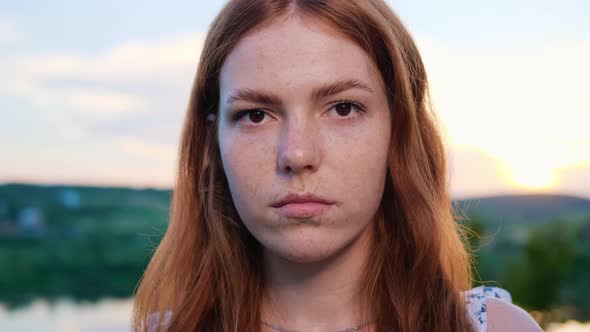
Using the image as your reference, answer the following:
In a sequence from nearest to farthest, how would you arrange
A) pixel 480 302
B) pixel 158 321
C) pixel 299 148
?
pixel 299 148 < pixel 480 302 < pixel 158 321

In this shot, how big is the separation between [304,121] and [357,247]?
51 cm

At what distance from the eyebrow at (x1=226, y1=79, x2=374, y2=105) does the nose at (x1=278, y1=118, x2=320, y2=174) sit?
0.29 ft

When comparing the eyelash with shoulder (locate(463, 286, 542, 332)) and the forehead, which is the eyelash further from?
shoulder (locate(463, 286, 542, 332))

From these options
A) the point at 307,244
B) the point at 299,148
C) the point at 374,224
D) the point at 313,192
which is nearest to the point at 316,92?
the point at 299,148

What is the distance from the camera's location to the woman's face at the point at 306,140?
2152 mm

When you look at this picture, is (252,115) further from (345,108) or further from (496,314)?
(496,314)

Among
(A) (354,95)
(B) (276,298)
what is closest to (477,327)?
(B) (276,298)

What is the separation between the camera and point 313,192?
214 cm

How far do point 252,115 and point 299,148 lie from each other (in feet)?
0.82

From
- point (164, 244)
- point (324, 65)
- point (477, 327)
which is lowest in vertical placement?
point (477, 327)

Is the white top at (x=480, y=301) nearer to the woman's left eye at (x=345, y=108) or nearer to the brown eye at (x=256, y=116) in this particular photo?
the woman's left eye at (x=345, y=108)

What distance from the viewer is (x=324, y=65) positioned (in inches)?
86.0

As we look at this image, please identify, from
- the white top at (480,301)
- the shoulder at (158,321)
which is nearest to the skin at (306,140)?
the white top at (480,301)

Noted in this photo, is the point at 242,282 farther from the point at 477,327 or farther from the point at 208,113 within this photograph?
the point at 477,327
